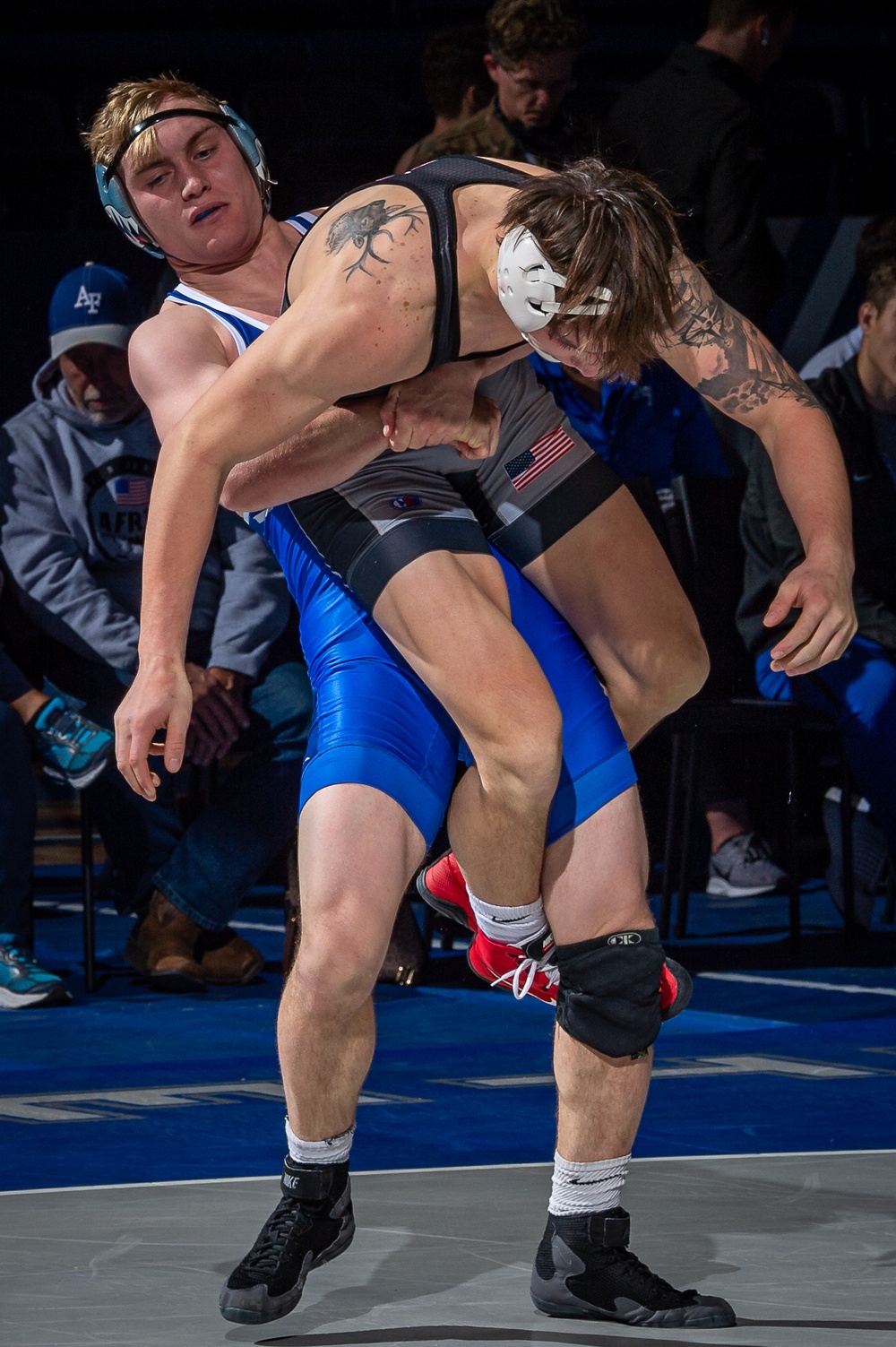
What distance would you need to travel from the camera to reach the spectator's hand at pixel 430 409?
2.65 m

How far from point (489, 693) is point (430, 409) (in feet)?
1.32

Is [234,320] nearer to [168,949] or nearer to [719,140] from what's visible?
[168,949]

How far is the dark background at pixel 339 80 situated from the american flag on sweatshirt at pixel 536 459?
203 inches

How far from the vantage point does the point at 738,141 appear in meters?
6.09

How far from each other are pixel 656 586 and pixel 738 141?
3635 mm

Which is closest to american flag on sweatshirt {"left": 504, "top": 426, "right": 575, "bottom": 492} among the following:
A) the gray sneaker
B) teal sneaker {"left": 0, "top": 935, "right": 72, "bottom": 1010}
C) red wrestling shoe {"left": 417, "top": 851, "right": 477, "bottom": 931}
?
red wrestling shoe {"left": 417, "top": 851, "right": 477, "bottom": 931}

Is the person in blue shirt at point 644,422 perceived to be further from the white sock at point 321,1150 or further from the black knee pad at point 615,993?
the white sock at point 321,1150

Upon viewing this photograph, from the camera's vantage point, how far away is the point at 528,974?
9.56 feet

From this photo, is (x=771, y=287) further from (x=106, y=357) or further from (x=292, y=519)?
(x=292, y=519)

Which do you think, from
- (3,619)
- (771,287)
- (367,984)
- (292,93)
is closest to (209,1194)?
(367,984)

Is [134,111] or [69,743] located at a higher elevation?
[134,111]

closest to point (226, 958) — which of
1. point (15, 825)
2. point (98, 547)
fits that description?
point (15, 825)

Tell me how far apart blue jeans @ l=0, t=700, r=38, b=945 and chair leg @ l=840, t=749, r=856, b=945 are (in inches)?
93.0

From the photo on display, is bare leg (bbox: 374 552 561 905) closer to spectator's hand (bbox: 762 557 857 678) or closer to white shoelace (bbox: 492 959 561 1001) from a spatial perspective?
white shoelace (bbox: 492 959 561 1001)
